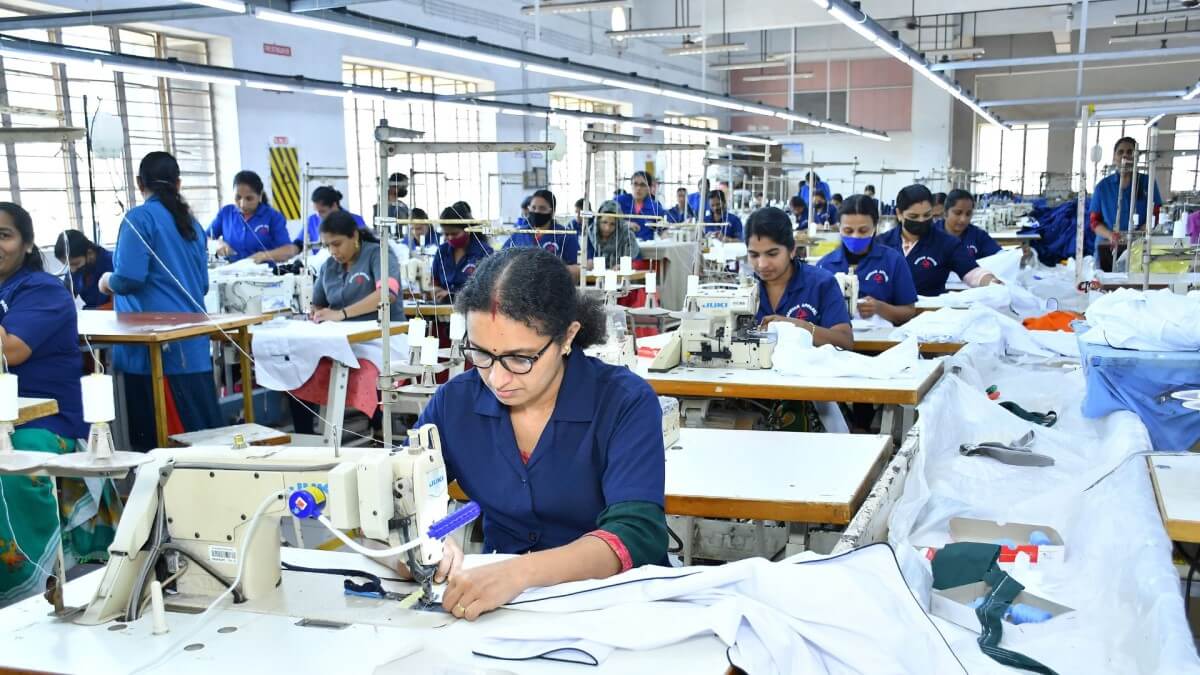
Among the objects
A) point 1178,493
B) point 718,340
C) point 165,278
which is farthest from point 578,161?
point 1178,493

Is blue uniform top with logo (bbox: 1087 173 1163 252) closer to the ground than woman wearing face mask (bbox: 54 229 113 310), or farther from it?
farther from it

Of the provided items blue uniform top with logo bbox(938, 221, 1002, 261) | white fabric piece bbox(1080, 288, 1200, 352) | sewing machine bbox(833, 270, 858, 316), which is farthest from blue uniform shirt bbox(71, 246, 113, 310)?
blue uniform top with logo bbox(938, 221, 1002, 261)

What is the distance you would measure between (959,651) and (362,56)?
10.3 metres

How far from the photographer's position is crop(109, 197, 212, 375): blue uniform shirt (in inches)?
171

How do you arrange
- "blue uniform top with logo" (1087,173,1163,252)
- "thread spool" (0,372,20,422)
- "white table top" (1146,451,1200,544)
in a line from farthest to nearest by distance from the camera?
"blue uniform top with logo" (1087,173,1163,252) → "white table top" (1146,451,1200,544) → "thread spool" (0,372,20,422)

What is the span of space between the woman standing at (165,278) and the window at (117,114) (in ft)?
4.90

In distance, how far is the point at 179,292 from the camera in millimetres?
4789

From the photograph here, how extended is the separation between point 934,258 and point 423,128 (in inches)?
300

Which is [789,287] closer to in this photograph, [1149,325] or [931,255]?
[1149,325]

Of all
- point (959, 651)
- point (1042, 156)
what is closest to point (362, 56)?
point (959, 651)

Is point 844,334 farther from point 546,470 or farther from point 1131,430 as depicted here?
point 546,470

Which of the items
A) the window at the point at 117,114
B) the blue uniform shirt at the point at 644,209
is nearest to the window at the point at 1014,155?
the blue uniform shirt at the point at 644,209

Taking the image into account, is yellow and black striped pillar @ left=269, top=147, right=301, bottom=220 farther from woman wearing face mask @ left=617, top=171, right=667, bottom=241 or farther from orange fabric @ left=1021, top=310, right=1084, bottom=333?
orange fabric @ left=1021, top=310, right=1084, bottom=333

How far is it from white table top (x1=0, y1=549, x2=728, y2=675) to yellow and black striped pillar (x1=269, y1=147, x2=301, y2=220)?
878 centimetres
